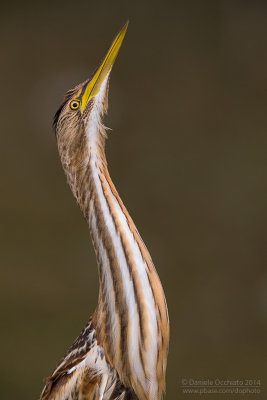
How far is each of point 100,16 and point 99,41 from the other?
0.24 feet

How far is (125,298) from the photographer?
0.93 meters

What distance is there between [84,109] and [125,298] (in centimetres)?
37

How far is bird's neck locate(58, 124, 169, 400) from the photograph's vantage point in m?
0.92

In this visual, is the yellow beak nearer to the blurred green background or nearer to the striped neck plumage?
the striped neck plumage

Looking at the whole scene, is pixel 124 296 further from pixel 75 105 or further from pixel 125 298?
pixel 75 105

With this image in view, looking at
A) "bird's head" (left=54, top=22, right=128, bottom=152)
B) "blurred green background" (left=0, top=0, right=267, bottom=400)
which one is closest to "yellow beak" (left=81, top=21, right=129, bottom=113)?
"bird's head" (left=54, top=22, right=128, bottom=152)

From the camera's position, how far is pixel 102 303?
962 millimetres

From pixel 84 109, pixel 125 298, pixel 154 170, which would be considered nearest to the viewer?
pixel 125 298

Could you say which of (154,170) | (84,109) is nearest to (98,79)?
(84,109)

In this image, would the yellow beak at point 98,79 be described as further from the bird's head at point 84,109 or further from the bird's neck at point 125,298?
the bird's neck at point 125,298

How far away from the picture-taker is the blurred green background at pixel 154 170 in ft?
4.99

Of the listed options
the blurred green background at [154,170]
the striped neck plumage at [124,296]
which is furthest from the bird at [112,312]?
the blurred green background at [154,170]

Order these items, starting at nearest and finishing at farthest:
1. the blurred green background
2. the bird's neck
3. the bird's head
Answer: the bird's neck, the bird's head, the blurred green background

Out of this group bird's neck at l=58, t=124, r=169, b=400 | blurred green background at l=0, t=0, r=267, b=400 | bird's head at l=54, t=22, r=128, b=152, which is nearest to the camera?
bird's neck at l=58, t=124, r=169, b=400
